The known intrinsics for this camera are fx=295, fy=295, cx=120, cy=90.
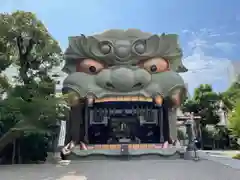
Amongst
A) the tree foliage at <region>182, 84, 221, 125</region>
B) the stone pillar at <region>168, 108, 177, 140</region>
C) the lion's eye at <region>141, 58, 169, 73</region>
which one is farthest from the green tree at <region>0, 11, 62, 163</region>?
the tree foliage at <region>182, 84, 221, 125</region>

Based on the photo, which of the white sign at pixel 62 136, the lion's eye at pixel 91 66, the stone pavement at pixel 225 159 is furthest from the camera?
the white sign at pixel 62 136

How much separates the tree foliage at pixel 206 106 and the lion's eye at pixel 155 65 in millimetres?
14451

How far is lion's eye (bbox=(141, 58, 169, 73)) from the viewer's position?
21.0 meters

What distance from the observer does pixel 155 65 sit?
69.1 feet

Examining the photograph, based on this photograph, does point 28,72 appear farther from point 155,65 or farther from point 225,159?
point 225,159

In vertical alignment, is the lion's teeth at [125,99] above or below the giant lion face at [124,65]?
below

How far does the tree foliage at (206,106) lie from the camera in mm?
33969

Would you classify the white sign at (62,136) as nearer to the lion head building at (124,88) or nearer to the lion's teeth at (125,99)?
the lion head building at (124,88)

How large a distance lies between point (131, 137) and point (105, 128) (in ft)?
6.86

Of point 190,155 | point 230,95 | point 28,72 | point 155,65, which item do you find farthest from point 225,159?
point 230,95

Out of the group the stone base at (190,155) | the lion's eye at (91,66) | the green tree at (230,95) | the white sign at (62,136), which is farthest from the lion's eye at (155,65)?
the green tree at (230,95)

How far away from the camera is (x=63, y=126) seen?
24.9 meters

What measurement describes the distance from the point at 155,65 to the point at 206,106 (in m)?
15.6

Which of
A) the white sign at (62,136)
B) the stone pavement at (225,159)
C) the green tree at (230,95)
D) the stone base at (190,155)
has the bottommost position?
the stone pavement at (225,159)
